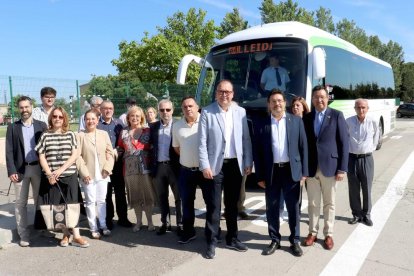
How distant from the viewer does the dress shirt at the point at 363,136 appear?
562 cm

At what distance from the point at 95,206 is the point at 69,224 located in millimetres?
532

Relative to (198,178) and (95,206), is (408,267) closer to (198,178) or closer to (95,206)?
(198,178)

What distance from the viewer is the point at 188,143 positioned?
480cm

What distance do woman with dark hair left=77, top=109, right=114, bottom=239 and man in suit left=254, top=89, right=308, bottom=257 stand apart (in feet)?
7.02

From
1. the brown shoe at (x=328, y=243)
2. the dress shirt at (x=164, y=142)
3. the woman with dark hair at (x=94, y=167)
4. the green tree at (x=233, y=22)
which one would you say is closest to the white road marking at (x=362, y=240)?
the brown shoe at (x=328, y=243)

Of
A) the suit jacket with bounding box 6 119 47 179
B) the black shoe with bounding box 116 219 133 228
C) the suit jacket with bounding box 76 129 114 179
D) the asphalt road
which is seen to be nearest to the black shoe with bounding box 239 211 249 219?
the asphalt road

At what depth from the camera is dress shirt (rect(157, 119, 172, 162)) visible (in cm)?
526

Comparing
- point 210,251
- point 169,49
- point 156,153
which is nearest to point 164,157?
point 156,153

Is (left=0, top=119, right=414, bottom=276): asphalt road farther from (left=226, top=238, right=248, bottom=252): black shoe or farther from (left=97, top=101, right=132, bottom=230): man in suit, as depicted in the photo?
(left=97, top=101, right=132, bottom=230): man in suit

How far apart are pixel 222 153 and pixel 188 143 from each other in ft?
1.70

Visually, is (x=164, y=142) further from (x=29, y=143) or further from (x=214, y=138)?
(x=29, y=143)

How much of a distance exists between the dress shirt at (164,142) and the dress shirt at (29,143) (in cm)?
163

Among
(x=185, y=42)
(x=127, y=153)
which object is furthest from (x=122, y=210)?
(x=185, y=42)

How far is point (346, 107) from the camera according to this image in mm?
10531
